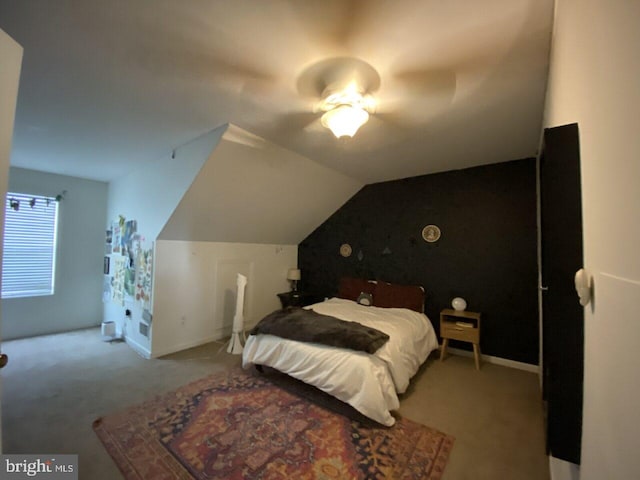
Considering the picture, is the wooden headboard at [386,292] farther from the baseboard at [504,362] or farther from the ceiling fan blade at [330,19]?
the ceiling fan blade at [330,19]

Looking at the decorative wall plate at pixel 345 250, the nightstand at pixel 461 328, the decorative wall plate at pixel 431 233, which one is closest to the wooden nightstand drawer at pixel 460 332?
the nightstand at pixel 461 328

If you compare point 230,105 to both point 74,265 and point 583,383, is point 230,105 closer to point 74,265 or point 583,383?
point 583,383

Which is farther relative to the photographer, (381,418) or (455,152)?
(455,152)

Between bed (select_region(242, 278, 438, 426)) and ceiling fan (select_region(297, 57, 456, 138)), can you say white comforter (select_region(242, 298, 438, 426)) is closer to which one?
bed (select_region(242, 278, 438, 426))

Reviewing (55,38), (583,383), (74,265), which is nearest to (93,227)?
(74,265)

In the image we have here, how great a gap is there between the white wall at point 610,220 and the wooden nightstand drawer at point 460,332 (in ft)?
8.15

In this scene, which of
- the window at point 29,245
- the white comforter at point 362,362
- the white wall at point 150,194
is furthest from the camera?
the window at point 29,245

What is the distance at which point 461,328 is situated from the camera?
3232 mm

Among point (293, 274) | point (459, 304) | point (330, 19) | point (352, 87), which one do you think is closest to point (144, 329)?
point (293, 274)

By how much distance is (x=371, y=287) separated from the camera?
409 cm

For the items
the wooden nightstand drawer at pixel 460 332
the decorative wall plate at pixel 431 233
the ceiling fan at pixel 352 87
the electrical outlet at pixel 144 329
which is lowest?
the electrical outlet at pixel 144 329

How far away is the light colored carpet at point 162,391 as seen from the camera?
184 centimetres

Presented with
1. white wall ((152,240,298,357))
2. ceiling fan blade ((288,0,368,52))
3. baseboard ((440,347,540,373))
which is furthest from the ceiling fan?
baseboard ((440,347,540,373))

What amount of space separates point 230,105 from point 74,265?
4.23m
